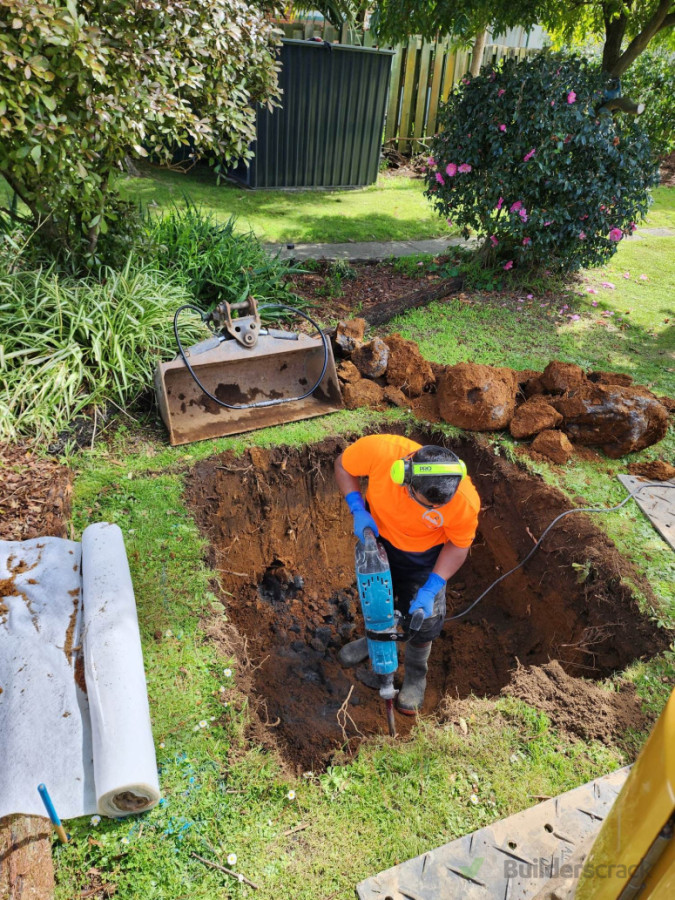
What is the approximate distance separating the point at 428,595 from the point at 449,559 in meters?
0.22

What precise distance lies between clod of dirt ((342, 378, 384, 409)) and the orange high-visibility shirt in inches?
71.1

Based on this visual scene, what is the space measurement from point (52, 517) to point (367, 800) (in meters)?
2.40

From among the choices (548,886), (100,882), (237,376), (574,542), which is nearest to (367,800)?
(548,886)

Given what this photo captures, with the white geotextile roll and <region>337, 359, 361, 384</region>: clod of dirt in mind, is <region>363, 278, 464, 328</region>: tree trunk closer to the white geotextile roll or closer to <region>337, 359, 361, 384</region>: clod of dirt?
<region>337, 359, 361, 384</region>: clod of dirt

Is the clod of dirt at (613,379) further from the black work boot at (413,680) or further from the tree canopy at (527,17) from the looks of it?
the tree canopy at (527,17)

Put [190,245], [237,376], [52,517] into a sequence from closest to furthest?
[52,517] < [237,376] < [190,245]

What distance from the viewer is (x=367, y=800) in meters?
2.61

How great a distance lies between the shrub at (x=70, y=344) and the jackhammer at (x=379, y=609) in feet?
8.20

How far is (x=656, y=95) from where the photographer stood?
9336mm

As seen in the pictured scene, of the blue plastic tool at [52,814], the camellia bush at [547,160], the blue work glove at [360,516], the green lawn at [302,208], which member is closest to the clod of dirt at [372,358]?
the blue work glove at [360,516]

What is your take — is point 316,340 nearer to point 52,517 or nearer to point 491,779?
point 52,517

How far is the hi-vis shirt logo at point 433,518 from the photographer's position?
305cm

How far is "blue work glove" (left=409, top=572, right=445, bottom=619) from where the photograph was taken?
3.07 metres

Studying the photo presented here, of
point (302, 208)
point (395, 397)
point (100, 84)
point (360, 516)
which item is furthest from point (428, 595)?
point (302, 208)
